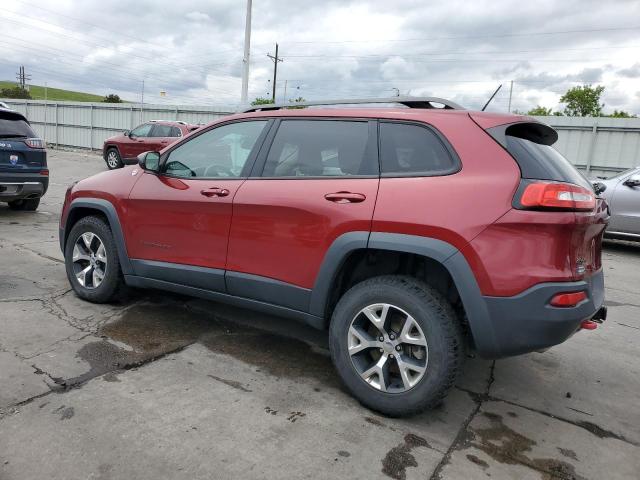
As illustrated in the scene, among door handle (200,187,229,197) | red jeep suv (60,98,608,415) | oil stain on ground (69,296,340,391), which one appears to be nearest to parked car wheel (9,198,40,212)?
oil stain on ground (69,296,340,391)

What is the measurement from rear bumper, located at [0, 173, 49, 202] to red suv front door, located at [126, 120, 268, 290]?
5045mm

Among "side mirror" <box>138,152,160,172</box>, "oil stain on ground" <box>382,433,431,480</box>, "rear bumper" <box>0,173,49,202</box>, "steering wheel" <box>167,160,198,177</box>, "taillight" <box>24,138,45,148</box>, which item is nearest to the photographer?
"oil stain on ground" <box>382,433,431,480</box>

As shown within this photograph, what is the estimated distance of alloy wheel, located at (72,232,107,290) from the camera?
432 centimetres

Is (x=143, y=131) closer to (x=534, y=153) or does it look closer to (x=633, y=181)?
(x=633, y=181)

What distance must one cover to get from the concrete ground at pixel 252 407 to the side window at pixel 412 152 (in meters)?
1.40

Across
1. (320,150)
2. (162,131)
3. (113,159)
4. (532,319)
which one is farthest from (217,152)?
(113,159)

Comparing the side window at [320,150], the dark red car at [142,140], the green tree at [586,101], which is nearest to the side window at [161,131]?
the dark red car at [142,140]

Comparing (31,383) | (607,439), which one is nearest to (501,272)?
(607,439)

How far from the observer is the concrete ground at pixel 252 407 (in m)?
2.39

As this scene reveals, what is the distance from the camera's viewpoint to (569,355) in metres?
3.99

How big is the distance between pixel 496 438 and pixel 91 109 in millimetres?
26803

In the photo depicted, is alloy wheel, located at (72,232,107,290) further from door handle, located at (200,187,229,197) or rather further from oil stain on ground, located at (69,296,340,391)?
door handle, located at (200,187,229,197)

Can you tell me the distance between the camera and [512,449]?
263cm

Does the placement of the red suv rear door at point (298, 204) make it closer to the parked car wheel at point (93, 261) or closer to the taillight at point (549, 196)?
the taillight at point (549, 196)
